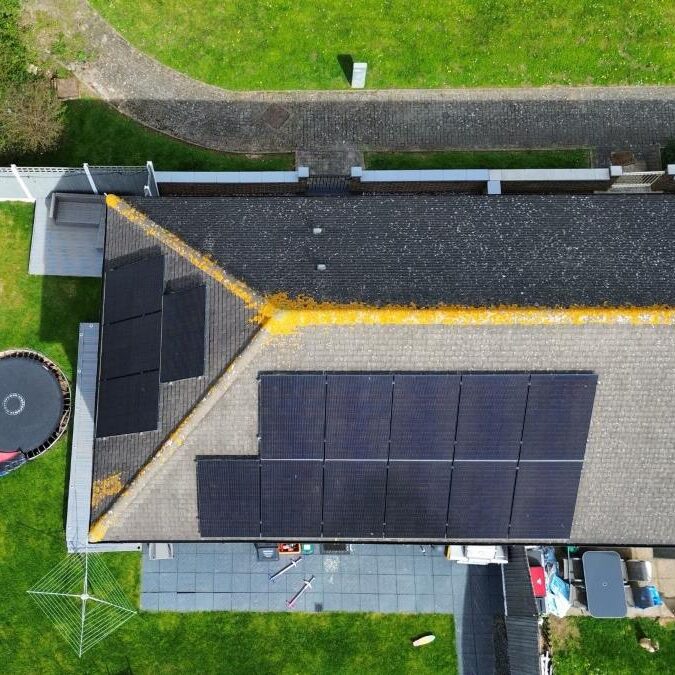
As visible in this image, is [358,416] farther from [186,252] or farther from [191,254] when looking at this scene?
[186,252]

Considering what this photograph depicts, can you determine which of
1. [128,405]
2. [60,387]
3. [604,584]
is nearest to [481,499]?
[604,584]

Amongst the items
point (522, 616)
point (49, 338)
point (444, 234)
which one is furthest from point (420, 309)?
point (49, 338)

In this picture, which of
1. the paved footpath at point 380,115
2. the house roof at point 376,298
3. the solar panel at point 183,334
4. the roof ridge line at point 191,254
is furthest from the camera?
the paved footpath at point 380,115

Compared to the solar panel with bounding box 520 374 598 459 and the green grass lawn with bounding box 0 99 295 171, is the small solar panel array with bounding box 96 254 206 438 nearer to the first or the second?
the green grass lawn with bounding box 0 99 295 171

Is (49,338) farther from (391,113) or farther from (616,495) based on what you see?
(616,495)

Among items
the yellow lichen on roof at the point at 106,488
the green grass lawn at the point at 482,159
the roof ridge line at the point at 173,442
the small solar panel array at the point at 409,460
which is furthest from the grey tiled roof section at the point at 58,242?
the small solar panel array at the point at 409,460

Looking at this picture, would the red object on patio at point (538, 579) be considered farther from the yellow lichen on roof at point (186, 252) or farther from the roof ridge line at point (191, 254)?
the yellow lichen on roof at point (186, 252)
